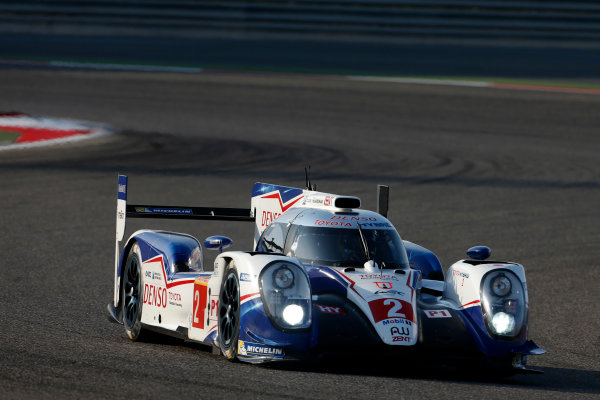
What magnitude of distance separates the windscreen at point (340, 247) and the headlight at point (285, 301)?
64 centimetres

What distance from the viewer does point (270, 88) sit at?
34.8 m

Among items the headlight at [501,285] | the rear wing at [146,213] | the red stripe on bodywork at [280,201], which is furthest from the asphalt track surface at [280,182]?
the red stripe on bodywork at [280,201]

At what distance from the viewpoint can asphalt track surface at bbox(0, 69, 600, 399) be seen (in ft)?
25.0

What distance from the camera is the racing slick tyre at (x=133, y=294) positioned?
372 inches

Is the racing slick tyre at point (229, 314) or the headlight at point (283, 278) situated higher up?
the headlight at point (283, 278)

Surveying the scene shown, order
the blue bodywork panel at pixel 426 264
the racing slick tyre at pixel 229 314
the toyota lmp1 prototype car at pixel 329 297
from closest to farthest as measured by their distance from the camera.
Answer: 1. the toyota lmp1 prototype car at pixel 329 297
2. the racing slick tyre at pixel 229 314
3. the blue bodywork panel at pixel 426 264

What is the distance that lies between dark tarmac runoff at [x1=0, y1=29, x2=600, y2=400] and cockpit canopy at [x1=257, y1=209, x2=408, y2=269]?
2.82 feet

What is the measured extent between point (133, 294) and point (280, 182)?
10089mm

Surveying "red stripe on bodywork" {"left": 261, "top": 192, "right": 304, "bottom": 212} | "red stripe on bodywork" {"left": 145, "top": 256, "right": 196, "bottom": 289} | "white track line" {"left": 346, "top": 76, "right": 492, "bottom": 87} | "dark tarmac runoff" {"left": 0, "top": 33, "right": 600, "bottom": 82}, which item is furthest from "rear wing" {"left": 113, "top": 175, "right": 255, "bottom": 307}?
"dark tarmac runoff" {"left": 0, "top": 33, "right": 600, "bottom": 82}

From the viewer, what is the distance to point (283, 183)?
19.6m

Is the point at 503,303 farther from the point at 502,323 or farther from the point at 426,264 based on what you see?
the point at 426,264

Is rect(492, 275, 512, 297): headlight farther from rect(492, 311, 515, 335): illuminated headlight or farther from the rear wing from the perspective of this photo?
the rear wing

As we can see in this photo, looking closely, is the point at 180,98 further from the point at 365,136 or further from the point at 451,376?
the point at 451,376

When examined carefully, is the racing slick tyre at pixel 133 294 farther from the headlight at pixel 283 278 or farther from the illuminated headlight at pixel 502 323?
the illuminated headlight at pixel 502 323
